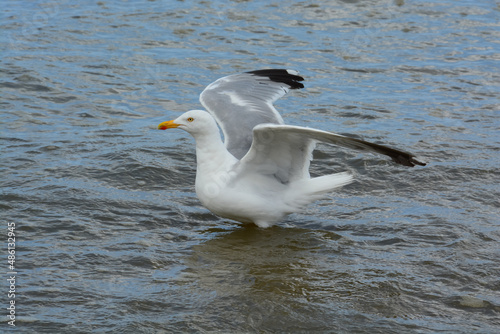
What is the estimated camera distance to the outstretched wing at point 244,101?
22.7 feet

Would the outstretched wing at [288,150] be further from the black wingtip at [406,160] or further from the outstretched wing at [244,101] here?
the outstretched wing at [244,101]

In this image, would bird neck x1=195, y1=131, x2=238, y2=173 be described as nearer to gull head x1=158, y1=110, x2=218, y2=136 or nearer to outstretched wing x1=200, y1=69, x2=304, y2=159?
gull head x1=158, y1=110, x2=218, y2=136

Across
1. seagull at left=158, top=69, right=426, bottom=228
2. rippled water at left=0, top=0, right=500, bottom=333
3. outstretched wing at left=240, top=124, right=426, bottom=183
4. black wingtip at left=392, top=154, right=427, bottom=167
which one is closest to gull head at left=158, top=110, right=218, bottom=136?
seagull at left=158, top=69, right=426, bottom=228

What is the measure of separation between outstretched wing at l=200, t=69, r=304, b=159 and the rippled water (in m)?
0.66

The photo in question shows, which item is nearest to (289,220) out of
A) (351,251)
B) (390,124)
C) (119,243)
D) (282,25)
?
(351,251)

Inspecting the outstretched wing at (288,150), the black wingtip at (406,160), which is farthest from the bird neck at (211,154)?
the black wingtip at (406,160)

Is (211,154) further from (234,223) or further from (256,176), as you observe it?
(234,223)

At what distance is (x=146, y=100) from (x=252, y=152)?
13.4 feet

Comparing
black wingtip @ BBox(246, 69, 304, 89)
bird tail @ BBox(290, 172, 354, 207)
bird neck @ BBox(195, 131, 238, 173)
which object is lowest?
bird tail @ BBox(290, 172, 354, 207)

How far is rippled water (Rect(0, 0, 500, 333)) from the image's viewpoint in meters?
4.85

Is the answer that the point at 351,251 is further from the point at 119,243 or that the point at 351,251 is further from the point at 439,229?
the point at 119,243

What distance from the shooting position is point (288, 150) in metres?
5.93

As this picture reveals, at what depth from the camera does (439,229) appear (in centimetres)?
614

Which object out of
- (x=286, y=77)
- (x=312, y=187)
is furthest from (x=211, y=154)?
(x=286, y=77)
